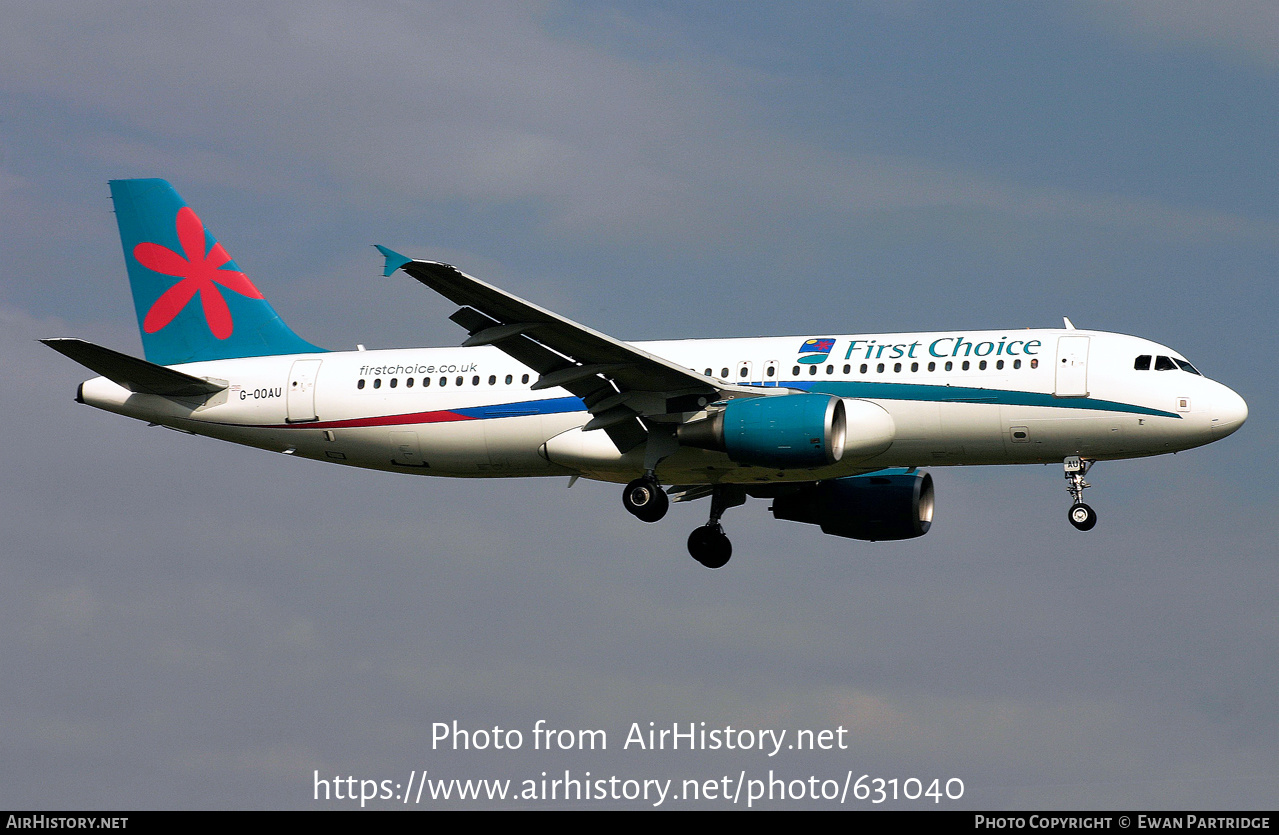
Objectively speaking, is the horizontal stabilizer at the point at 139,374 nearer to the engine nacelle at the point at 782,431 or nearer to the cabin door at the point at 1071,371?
the engine nacelle at the point at 782,431

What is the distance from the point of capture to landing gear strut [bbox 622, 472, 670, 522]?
34.5 metres

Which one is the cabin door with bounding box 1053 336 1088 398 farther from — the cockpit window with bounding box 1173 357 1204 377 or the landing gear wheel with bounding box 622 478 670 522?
the landing gear wheel with bounding box 622 478 670 522

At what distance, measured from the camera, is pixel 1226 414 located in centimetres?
3219

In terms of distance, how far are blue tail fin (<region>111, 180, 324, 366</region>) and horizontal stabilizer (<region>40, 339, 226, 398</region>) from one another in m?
1.66

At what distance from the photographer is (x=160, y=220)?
132 feet

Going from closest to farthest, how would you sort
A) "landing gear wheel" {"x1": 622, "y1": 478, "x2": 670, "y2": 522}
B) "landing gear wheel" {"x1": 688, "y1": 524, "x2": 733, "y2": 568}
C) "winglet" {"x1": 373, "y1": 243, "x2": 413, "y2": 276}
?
"winglet" {"x1": 373, "y1": 243, "x2": 413, "y2": 276}
"landing gear wheel" {"x1": 622, "y1": 478, "x2": 670, "y2": 522}
"landing gear wheel" {"x1": 688, "y1": 524, "x2": 733, "y2": 568}

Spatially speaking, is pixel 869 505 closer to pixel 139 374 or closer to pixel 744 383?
pixel 744 383

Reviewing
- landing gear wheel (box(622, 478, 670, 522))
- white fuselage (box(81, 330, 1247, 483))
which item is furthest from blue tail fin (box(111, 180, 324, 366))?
landing gear wheel (box(622, 478, 670, 522))

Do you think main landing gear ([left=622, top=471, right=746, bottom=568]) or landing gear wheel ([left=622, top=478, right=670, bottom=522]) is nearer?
landing gear wheel ([left=622, top=478, right=670, bottom=522])

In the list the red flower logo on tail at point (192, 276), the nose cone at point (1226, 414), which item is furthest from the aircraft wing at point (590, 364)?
the red flower logo on tail at point (192, 276)

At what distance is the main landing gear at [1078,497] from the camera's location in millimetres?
32844

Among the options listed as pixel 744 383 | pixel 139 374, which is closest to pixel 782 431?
pixel 744 383

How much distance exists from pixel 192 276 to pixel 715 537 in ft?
47.9

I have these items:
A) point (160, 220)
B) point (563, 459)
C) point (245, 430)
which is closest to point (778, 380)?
point (563, 459)
